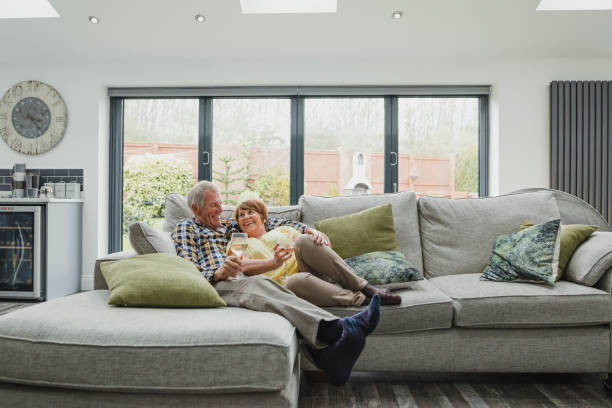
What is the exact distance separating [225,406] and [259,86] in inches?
141

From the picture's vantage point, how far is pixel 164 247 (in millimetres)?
2076

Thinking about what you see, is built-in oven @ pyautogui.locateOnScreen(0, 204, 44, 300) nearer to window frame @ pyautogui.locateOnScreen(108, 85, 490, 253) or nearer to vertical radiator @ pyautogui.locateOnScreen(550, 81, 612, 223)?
window frame @ pyautogui.locateOnScreen(108, 85, 490, 253)

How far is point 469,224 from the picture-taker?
2.69m

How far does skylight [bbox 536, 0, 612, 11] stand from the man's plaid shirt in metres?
3.51

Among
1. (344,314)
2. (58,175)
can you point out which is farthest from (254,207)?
(58,175)

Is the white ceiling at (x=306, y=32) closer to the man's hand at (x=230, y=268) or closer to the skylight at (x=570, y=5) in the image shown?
the skylight at (x=570, y=5)

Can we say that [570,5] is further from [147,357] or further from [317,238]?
[147,357]

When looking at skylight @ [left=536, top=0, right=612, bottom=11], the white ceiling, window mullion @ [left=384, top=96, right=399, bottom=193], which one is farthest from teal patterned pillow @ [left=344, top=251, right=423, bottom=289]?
skylight @ [left=536, top=0, right=612, bottom=11]

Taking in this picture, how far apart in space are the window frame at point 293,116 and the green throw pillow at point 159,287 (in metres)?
2.83

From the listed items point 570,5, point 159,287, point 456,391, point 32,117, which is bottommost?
point 456,391

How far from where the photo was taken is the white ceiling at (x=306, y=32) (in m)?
3.78

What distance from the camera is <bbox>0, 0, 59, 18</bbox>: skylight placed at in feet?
13.2

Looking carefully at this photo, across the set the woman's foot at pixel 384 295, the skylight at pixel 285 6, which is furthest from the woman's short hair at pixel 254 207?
the skylight at pixel 285 6

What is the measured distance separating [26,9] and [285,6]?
2425 mm
